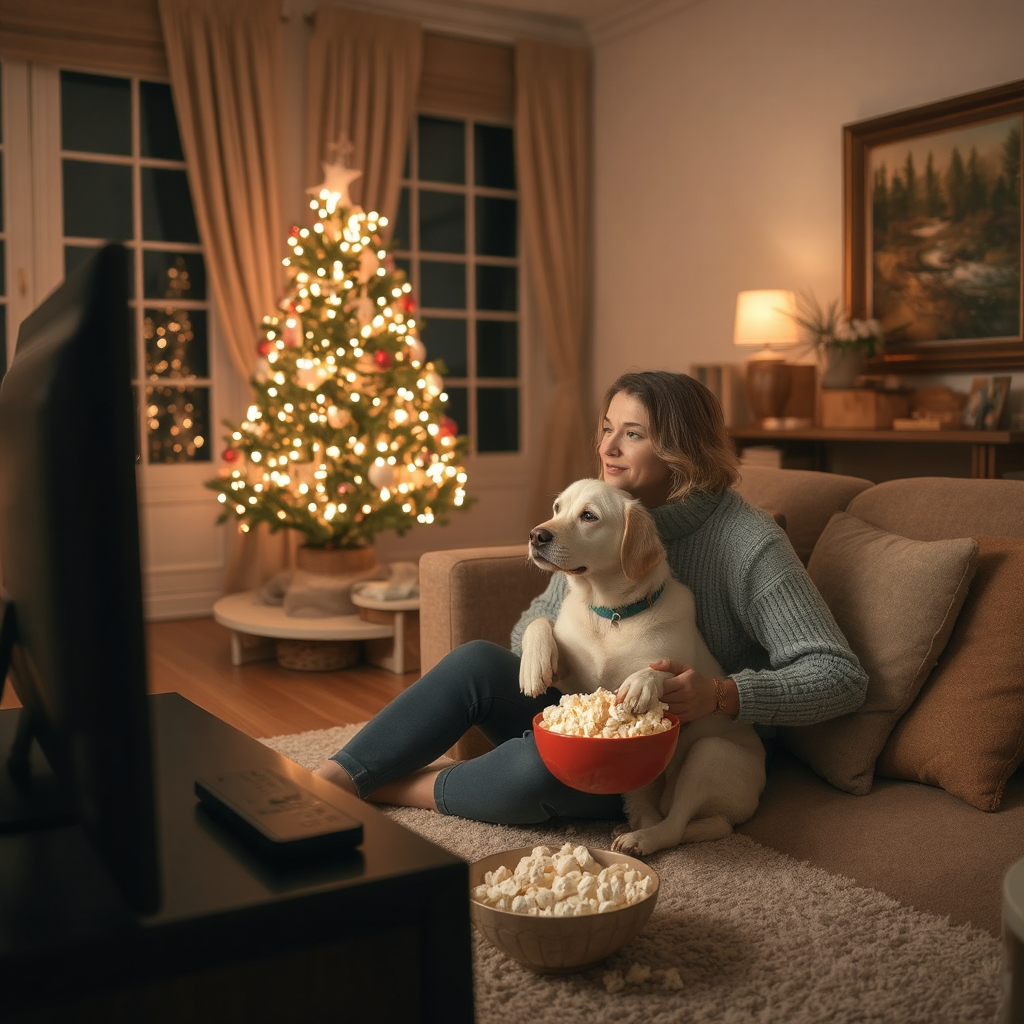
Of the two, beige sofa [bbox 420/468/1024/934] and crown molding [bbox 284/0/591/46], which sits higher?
crown molding [bbox 284/0/591/46]

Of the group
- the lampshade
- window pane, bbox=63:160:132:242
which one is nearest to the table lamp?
the lampshade

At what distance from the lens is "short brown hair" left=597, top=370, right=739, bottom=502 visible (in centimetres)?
203

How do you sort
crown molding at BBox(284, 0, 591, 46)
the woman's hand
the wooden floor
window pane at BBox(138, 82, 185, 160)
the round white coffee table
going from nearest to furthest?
the woman's hand < the wooden floor < the round white coffee table < window pane at BBox(138, 82, 185, 160) < crown molding at BBox(284, 0, 591, 46)

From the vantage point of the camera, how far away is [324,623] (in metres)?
3.86

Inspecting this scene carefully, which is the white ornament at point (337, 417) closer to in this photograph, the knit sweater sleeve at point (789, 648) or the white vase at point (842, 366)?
the white vase at point (842, 366)

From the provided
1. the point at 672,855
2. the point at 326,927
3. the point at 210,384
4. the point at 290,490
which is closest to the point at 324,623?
the point at 290,490

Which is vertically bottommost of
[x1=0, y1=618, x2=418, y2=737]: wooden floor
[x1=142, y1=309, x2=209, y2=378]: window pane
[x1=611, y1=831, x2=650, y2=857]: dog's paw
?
[x1=0, y1=618, x2=418, y2=737]: wooden floor

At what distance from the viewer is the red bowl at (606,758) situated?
1660 mm

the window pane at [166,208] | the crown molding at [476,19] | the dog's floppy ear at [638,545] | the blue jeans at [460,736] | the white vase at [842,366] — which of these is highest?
the crown molding at [476,19]

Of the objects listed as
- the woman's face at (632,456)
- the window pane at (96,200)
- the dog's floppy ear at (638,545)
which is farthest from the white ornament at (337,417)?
the dog's floppy ear at (638,545)

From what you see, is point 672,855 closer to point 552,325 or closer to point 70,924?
point 70,924

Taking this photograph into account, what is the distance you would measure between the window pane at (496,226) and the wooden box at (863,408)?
2.16 metres

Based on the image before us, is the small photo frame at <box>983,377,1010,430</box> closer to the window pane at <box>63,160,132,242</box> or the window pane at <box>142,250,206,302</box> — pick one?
the window pane at <box>142,250,206,302</box>

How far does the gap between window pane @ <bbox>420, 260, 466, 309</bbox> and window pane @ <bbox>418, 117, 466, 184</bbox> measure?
0.43 metres
